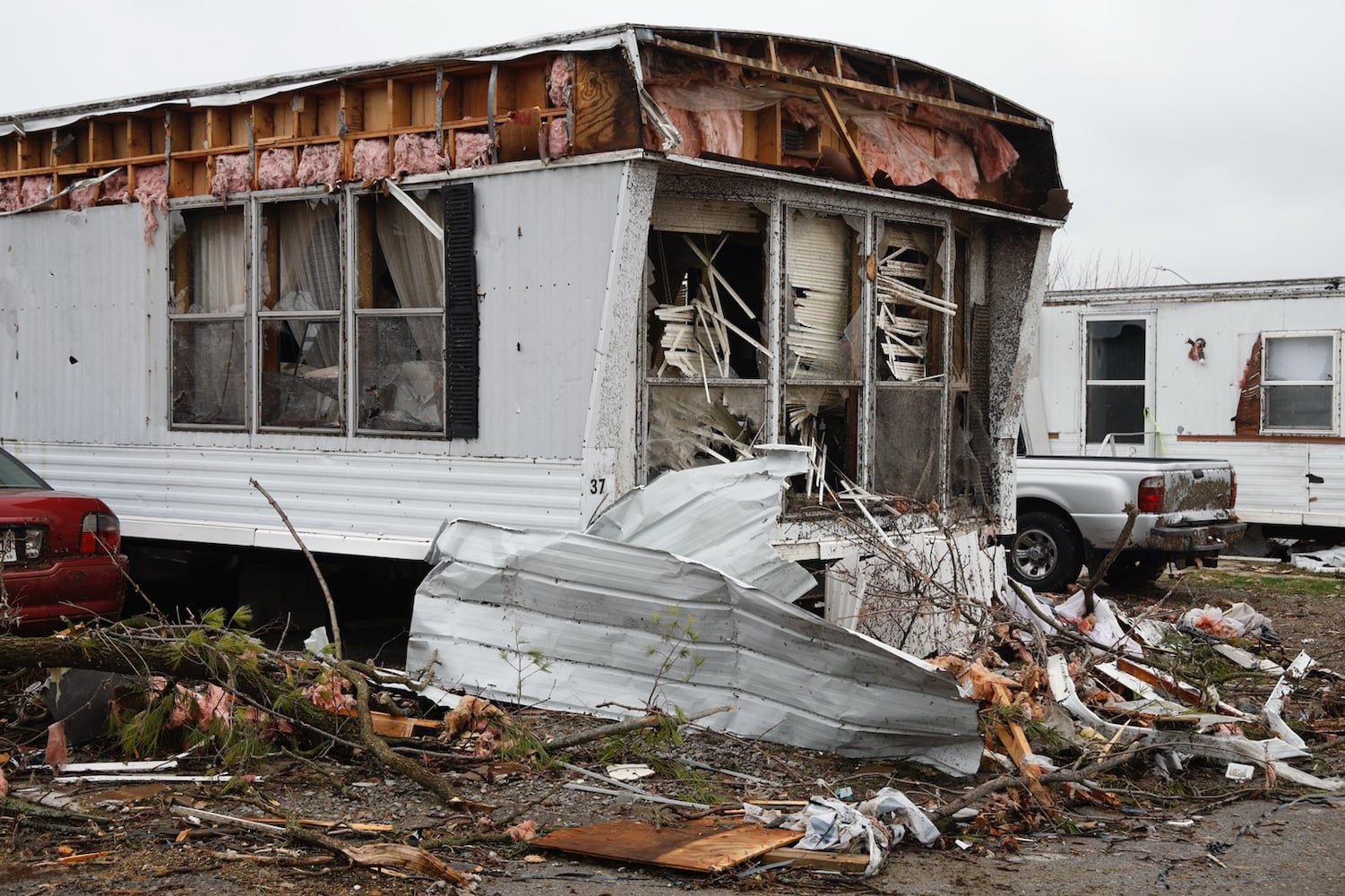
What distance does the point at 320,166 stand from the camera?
26.9 feet

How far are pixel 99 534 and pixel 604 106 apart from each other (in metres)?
3.62

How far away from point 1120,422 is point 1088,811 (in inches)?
413

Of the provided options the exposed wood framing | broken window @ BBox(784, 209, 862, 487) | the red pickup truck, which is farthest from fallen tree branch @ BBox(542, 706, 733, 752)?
the exposed wood framing

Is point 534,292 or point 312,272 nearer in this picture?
point 534,292

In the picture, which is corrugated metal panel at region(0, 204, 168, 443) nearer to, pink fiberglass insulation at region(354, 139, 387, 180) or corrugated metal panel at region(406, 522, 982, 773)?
pink fiberglass insulation at region(354, 139, 387, 180)

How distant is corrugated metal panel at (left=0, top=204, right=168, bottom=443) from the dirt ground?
3.21 m

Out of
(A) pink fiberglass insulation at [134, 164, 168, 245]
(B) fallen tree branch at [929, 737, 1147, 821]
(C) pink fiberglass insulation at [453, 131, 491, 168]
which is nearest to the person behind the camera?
(B) fallen tree branch at [929, 737, 1147, 821]

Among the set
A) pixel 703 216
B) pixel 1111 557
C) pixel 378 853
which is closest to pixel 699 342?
pixel 703 216

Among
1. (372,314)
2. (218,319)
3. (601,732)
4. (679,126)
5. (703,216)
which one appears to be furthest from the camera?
(218,319)

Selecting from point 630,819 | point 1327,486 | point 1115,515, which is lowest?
point 630,819

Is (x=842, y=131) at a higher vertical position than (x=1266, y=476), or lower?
higher

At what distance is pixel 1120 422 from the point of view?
51.1 ft

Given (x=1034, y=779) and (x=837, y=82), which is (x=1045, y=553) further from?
(x=1034, y=779)

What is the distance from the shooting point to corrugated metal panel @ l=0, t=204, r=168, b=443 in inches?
353
